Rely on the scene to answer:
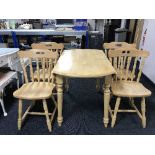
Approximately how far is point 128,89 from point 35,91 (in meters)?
1.02

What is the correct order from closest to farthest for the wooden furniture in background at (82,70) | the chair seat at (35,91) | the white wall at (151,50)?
the wooden furniture in background at (82,70) → the chair seat at (35,91) → the white wall at (151,50)

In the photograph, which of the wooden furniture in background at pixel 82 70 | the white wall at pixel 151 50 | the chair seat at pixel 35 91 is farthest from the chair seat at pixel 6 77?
the white wall at pixel 151 50

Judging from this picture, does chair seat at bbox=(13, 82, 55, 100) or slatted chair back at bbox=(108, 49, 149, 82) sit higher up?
slatted chair back at bbox=(108, 49, 149, 82)

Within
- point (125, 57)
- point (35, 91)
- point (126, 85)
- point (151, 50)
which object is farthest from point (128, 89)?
point (151, 50)

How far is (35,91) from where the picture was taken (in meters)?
1.65

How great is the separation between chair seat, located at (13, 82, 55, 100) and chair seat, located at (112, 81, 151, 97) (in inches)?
28.1

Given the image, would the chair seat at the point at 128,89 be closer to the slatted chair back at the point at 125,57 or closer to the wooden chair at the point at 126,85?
the wooden chair at the point at 126,85

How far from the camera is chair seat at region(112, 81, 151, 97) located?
62.7 inches

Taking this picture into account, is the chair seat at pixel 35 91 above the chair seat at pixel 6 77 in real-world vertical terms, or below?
above

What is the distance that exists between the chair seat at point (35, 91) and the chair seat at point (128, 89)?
28.1 inches

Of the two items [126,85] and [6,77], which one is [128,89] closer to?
[126,85]

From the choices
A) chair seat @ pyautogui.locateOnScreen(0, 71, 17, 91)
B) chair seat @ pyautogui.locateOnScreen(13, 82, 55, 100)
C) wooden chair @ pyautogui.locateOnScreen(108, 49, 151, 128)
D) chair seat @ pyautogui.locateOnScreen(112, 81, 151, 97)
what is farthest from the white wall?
chair seat @ pyautogui.locateOnScreen(0, 71, 17, 91)

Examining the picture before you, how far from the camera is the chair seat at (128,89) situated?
62.7 inches

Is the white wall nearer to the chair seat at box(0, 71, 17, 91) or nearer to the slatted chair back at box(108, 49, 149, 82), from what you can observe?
the slatted chair back at box(108, 49, 149, 82)
